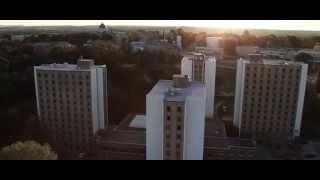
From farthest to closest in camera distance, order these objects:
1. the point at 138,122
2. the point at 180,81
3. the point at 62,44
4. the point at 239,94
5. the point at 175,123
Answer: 1. the point at 239,94
2. the point at 62,44
3. the point at 138,122
4. the point at 180,81
5. the point at 175,123

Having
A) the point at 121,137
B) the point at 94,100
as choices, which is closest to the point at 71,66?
the point at 94,100

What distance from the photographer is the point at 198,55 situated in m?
3.20

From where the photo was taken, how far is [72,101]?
10.0 ft

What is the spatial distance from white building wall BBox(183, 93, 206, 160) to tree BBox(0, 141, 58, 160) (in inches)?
44.4

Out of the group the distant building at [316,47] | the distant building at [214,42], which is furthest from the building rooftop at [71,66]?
the distant building at [316,47]

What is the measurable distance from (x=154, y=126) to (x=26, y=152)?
1.10 meters

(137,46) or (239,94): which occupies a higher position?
(137,46)

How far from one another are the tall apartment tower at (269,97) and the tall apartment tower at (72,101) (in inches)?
52.5

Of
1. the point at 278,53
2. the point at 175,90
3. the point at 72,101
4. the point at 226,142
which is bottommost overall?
the point at 226,142

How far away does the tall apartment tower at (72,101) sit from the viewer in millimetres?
3020

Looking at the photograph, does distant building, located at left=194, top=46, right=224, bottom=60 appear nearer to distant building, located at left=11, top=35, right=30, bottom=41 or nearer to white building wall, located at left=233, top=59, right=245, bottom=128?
white building wall, located at left=233, top=59, right=245, bottom=128

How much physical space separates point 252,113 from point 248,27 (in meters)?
0.90

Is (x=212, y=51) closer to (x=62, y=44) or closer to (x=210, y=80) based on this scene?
(x=210, y=80)
